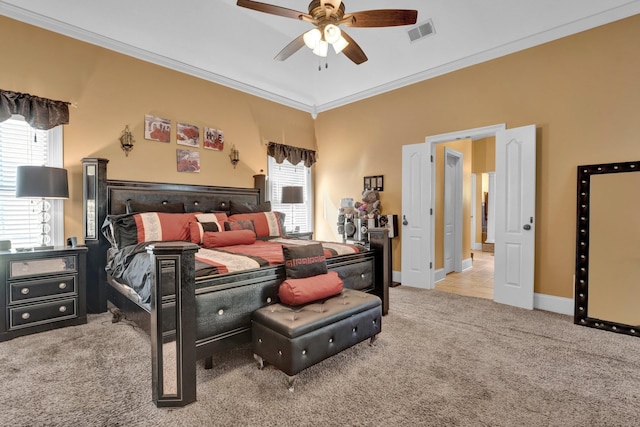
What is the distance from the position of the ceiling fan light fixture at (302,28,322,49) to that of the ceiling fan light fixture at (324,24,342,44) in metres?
0.08

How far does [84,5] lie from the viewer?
3379 millimetres

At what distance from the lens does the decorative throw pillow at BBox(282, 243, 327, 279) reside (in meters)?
2.54

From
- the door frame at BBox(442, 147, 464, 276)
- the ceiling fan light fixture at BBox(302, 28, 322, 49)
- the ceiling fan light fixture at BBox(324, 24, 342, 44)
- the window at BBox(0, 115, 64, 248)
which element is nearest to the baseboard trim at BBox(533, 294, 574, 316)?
the door frame at BBox(442, 147, 464, 276)

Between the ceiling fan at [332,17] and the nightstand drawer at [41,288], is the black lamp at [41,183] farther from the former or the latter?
the ceiling fan at [332,17]

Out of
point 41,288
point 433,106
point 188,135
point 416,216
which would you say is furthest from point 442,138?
point 41,288

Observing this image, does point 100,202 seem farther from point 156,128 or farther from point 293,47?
point 293,47

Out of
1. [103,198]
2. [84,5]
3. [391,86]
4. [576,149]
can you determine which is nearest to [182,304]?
[103,198]

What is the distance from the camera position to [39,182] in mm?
3000

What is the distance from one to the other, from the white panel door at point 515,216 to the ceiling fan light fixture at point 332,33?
104 inches

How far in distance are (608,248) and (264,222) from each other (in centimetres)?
407

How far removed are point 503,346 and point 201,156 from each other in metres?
4.52

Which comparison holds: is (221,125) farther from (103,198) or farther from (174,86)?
(103,198)

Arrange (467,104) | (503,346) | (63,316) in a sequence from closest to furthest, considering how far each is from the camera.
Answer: (503,346)
(63,316)
(467,104)

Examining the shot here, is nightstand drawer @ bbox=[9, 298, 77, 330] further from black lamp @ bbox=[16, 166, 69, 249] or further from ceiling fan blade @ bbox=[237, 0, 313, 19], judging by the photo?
ceiling fan blade @ bbox=[237, 0, 313, 19]
